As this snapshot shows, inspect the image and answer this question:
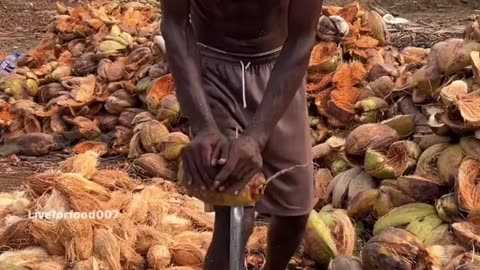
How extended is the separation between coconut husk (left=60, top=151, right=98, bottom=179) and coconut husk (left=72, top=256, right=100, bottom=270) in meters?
0.73

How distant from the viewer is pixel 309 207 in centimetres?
313

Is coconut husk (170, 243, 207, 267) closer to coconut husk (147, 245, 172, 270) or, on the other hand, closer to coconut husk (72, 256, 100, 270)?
Result: coconut husk (147, 245, 172, 270)

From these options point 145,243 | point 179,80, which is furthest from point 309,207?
point 145,243

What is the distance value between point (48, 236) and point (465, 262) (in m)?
1.94

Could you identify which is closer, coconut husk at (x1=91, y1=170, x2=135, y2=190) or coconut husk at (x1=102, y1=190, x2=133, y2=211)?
coconut husk at (x1=102, y1=190, x2=133, y2=211)

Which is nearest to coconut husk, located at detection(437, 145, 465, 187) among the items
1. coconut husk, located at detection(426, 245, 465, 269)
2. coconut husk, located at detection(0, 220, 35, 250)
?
coconut husk, located at detection(426, 245, 465, 269)

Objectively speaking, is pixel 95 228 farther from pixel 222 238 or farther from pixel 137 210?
pixel 222 238

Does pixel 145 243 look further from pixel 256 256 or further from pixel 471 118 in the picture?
pixel 471 118

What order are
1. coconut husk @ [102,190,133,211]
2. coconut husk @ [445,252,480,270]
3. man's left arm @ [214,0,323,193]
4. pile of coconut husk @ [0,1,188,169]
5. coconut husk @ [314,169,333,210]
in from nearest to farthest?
1. man's left arm @ [214,0,323,193]
2. coconut husk @ [445,252,480,270]
3. coconut husk @ [102,190,133,211]
4. coconut husk @ [314,169,333,210]
5. pile of coconut husk @ [0,1,188,169]

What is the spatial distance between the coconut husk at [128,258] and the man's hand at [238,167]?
62.7 inches

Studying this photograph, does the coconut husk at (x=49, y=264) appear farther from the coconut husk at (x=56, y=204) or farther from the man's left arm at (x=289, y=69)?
the man's left arm at (x=289, y=69)

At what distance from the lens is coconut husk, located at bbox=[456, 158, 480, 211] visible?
381cm

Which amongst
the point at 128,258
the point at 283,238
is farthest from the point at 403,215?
the point at 128,258

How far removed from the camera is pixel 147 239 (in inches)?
160
